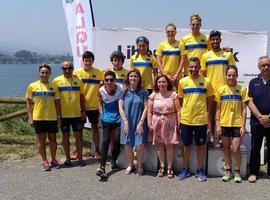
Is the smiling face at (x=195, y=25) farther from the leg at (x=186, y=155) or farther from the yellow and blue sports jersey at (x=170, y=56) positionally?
the leg at (x=186, y=155)

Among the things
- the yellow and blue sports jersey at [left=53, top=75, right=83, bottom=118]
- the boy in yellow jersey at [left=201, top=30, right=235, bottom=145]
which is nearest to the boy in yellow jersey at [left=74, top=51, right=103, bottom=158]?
Result: the yellow and blue sports jersey at [left=53, top=75, right=83, bottom=118]

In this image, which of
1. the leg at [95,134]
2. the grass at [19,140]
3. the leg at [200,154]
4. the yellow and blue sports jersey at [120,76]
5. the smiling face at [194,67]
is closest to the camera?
the smiling face at [194,67]

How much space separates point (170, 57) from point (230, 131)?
1646 millimetres

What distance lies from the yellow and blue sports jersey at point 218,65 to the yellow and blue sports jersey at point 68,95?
219 cm

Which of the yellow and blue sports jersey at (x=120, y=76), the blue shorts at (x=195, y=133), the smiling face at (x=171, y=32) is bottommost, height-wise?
the blue shorts at (x=195, y=133)

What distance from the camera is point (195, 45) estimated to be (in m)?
6.88

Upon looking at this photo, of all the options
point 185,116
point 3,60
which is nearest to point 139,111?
point 185,116

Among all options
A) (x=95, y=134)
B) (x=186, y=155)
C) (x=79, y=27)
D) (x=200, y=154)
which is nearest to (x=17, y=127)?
(x=79, y=27)

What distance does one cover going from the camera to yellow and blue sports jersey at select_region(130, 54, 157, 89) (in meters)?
6.86

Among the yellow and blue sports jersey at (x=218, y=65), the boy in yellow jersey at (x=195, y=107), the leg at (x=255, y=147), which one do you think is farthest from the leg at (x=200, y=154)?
the yellow and blue sports jersey at (x=218, y=65)

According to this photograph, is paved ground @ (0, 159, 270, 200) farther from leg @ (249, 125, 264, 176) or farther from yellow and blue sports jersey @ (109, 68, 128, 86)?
yellow and blue sports jersey @ (109, 68, 128, 86)

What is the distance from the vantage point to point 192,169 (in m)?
6.48

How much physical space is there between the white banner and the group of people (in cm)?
100

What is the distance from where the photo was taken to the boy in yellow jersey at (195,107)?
6.10m
